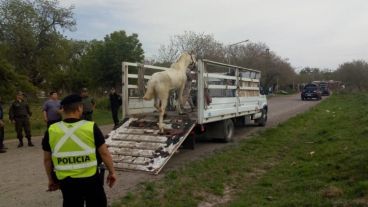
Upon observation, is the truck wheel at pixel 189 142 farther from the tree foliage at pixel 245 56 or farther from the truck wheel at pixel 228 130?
the tree foliage at pixel 245 56

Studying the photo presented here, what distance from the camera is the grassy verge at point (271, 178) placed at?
6.59m

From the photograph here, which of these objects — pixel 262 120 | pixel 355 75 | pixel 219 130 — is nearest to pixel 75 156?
pixel 219 130

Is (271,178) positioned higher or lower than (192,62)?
lower

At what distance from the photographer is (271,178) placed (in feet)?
27.5

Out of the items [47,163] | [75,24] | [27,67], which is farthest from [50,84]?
[47,163]

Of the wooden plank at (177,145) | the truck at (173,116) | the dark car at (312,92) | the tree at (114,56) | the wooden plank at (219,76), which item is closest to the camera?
the wooden plank at (177,145)

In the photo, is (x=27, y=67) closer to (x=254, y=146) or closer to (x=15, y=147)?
(x=15, y=147)

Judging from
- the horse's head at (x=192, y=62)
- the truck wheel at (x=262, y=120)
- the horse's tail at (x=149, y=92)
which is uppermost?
the horse's head at (x=192, y=62)

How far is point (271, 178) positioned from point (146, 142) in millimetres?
2741

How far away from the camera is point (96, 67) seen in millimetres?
40125

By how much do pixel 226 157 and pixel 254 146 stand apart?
2.04 metres

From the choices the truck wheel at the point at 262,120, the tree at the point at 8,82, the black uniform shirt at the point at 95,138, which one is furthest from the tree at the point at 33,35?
the black uniform shirt at the point at 95,138

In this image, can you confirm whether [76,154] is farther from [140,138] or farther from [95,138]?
[140,138]

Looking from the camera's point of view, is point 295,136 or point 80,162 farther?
point 295,136
